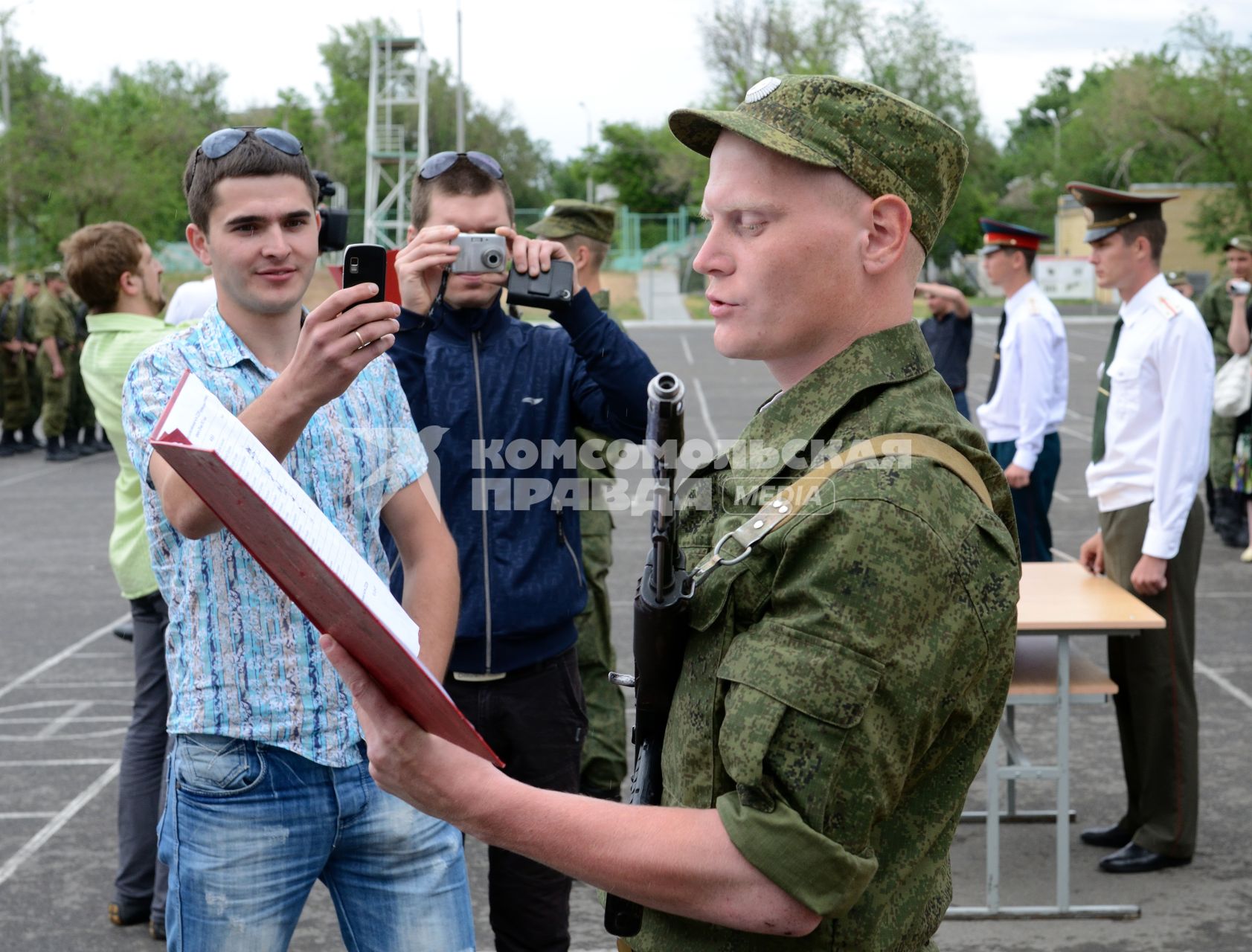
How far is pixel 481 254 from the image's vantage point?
3594 mm

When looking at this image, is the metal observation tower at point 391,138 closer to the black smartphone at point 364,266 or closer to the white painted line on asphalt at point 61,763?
the white painted line on asphalt at point 61,763

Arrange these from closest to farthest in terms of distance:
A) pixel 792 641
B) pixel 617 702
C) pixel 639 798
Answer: pixel 792 641 < pixel 639 798 < pixel 617 702

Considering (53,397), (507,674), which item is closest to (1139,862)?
(507,674)

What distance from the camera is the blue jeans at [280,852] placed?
241cm

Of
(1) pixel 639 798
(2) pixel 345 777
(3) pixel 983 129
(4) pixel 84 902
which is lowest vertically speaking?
(4) pixel 84 902

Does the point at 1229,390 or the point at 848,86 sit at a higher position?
the point at 848,86

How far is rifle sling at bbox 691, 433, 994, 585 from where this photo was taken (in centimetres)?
148

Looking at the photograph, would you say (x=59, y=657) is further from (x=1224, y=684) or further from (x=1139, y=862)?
(x=1224, y=684)

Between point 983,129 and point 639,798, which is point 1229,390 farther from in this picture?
point 983,129

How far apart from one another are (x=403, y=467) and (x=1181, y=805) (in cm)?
350

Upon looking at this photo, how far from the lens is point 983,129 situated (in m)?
70.9

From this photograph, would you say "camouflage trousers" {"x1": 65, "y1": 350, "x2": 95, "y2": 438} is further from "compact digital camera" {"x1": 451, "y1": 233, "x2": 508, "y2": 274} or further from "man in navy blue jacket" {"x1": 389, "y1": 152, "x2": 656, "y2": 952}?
"compact digital camera" {"x1": 451, "y1": 233, "x2": 508, "y2": 274}

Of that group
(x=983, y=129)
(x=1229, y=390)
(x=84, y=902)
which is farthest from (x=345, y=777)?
(x=983, y=129)

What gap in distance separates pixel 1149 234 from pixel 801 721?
458 cm
